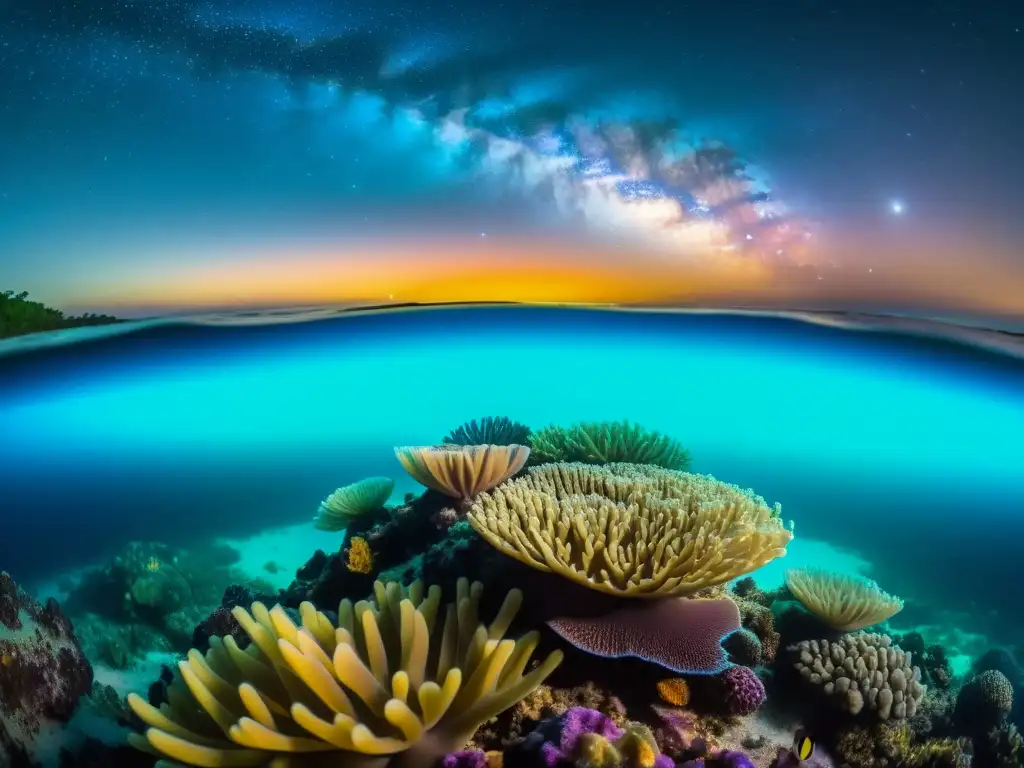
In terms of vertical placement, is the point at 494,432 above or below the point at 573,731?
above

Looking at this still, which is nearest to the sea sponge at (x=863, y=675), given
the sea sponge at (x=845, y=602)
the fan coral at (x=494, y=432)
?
the sea sponge at (x=845, y=602)

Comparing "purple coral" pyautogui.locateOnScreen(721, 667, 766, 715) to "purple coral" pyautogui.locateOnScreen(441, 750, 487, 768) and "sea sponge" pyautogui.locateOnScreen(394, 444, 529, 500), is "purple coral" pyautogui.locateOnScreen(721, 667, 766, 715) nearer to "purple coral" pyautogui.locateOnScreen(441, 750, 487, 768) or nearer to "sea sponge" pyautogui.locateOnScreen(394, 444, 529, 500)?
"purple coral" pyautogui.locateOnScreen(441, 750, 487, 768)

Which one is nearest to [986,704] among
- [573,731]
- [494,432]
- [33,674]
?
[573,731]

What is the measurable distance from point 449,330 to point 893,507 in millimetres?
24783

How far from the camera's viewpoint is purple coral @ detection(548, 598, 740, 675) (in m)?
2.64

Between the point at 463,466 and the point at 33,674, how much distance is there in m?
3.02

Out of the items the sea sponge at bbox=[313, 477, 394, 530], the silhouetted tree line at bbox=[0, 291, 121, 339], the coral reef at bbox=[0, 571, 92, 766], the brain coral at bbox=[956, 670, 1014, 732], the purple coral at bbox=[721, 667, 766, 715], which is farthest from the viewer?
the silhouetted tree line at bbox=[0, 291, 121, 339]

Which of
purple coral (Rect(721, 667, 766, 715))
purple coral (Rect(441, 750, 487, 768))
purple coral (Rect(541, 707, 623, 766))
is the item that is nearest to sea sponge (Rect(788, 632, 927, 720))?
purple coral (Rect(721, 667, 766, 715))

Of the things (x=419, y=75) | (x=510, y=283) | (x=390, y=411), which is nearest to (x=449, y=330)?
(x=510, y=283)

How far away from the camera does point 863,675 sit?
328 centimetres

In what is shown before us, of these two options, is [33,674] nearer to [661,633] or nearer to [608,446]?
[661,633]

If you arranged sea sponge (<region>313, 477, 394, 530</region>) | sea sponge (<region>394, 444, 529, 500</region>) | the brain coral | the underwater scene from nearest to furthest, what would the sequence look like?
the underwater scene, sea sponge (<region>394, 444, 529, 500</region>), the brain coral, sea sponge (<region>313, 477, 394, 530</region>)

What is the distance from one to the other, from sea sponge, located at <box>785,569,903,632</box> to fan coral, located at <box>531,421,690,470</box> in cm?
201

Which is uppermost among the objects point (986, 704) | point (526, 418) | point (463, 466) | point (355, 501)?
point (463, 466)
